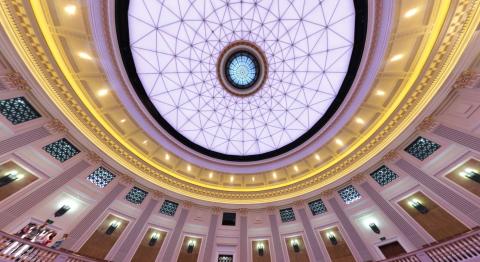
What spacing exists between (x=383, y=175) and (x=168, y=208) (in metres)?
24.4

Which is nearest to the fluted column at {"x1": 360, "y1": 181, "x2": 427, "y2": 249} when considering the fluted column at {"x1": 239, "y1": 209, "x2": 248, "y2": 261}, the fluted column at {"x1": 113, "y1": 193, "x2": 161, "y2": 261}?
the fluted column at {"x1": 239, "y1": 209, "x2": 248, "y2": 261}

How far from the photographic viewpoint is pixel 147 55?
61.8 ft

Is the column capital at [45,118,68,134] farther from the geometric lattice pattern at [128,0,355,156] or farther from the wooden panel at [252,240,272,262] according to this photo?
the wooden panel at [252,240,272,262]

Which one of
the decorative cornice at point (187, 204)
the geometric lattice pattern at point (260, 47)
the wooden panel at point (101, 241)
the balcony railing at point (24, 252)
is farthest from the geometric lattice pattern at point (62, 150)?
the decorative cornice at point (187, 204)

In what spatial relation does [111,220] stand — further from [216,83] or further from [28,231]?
[216,83]

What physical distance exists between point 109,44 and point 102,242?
17306mm

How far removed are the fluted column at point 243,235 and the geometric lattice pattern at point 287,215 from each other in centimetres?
466

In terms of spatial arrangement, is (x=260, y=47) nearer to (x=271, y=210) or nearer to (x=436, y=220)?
(x=271, y=210)

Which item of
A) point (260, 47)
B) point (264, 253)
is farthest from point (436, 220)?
point (260, 47)

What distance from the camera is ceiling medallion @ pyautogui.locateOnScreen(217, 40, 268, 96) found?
69.9ft

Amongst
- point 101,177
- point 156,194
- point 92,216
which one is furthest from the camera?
point 156,194

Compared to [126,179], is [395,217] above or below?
below

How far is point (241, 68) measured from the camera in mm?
22828

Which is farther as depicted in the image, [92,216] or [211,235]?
[211,235]
